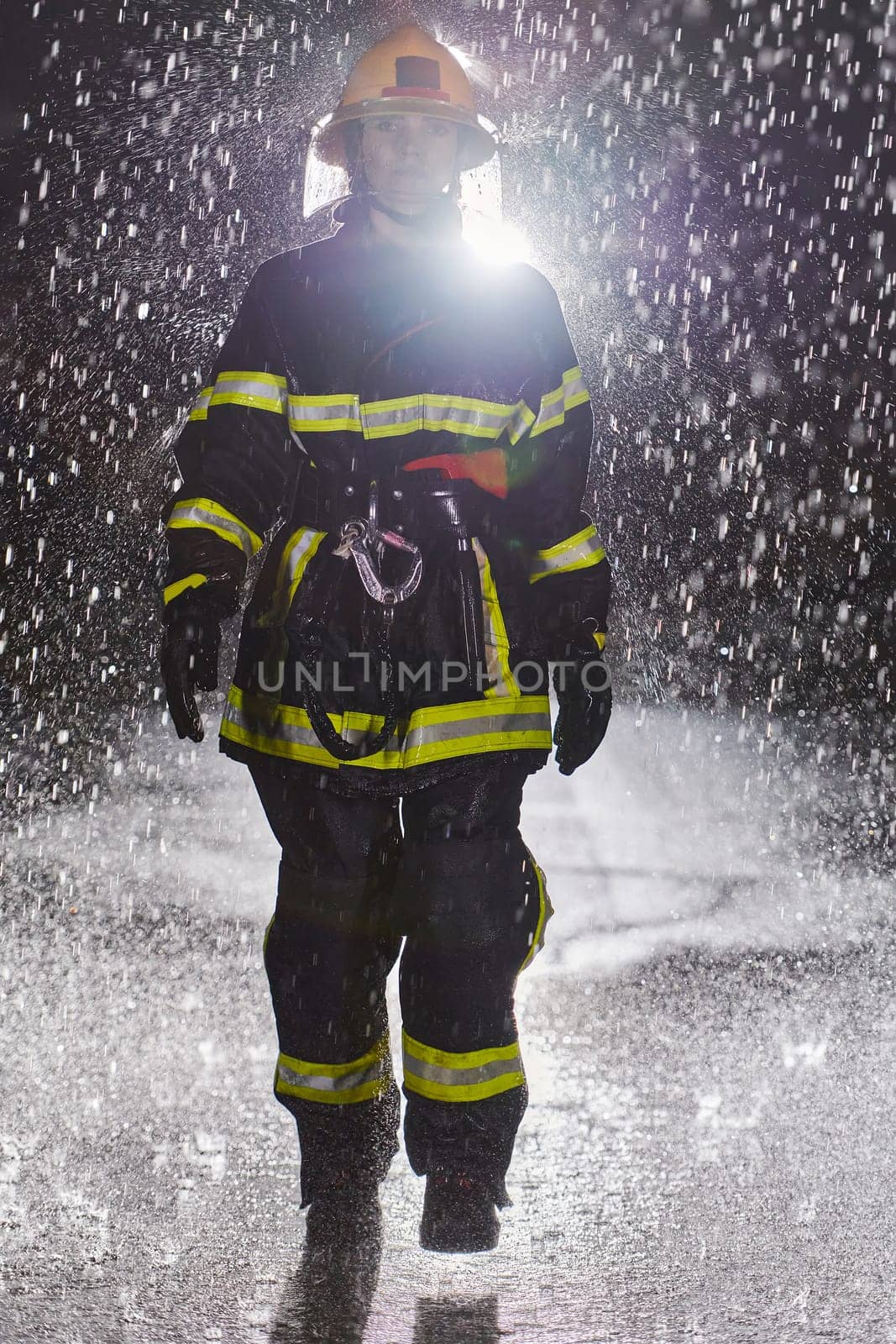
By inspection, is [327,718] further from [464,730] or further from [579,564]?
[579,564]

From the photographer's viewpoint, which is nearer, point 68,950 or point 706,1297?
point 706,1297

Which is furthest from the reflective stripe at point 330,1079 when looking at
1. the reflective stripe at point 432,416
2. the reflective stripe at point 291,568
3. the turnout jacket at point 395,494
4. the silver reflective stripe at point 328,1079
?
the reflective stripe at point 432,416

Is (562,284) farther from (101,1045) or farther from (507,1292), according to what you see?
(507,1292)

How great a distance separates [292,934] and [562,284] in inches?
220

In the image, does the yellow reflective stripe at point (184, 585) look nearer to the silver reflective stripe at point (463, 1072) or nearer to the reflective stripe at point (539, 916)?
the reflective stripe at point (539, 916)

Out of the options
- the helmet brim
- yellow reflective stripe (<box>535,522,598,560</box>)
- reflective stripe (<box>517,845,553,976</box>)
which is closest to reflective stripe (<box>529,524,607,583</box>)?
yellow reflective stripe (<box>535,522,598,560</box>)

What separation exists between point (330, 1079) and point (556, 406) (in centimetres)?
115

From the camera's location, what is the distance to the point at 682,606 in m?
7.55

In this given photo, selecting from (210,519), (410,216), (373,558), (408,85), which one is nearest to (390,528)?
(373,558)

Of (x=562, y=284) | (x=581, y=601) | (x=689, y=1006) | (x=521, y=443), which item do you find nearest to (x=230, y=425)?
(x=521, y=443)

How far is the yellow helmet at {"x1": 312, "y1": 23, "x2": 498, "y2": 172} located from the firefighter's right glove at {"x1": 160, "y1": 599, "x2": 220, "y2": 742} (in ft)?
2.95

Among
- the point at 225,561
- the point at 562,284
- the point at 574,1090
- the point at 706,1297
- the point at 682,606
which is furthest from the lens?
the point at 682,606

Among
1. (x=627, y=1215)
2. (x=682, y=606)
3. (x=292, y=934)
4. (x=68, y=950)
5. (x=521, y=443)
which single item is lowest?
(x=682, y=606)

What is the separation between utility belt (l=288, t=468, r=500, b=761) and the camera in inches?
76.7
